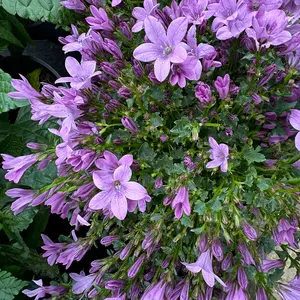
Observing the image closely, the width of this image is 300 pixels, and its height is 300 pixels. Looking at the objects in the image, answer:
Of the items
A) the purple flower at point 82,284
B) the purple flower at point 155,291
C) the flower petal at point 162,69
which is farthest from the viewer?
the purple flower at point 82,284

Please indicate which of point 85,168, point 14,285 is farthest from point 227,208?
point 14,285

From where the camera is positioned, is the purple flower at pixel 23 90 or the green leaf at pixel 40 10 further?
the green leaf at pixel 40 10

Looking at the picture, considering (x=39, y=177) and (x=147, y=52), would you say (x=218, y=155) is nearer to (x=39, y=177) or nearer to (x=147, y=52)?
(x=147, y=52)

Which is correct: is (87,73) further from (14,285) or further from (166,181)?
(14,285)

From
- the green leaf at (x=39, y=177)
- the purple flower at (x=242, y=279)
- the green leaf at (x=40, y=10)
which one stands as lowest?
the green leaf at (x=39, y=177)

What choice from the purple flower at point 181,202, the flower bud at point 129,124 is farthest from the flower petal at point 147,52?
the purple flower at point 181,202

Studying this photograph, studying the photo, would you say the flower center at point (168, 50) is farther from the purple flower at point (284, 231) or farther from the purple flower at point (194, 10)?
the purple flower at point (284, 231)

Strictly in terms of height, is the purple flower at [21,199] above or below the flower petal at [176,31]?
below

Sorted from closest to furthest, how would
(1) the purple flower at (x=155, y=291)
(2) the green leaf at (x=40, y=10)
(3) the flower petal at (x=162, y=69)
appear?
(3) the flower petal at (x=162, y=69) < (1) the purple flower at (x=155, y=291) < (2) the green leaf at (x=40, y=10)
